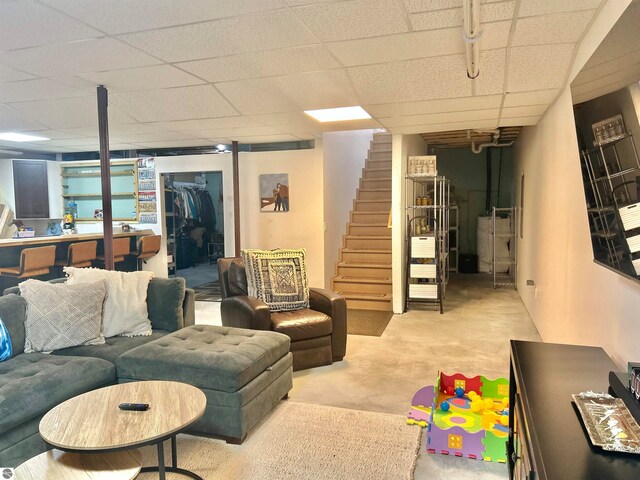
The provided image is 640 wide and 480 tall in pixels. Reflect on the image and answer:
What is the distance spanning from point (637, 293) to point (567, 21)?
1.45 m

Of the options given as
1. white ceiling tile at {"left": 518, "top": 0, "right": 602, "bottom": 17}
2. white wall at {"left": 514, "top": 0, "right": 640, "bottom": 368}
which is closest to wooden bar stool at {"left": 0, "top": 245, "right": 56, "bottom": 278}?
white ceiling tile at {"left": 518, "top": 0, "right": 602, "bottom": 17}

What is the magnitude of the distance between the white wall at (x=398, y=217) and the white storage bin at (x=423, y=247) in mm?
146

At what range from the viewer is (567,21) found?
89.7 inches

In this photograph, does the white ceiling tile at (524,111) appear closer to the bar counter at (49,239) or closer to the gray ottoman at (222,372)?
the gray ottoman at (222,372)

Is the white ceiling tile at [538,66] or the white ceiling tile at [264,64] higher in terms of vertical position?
the white ceiling tile at [264,64]

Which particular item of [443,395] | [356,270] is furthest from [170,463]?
[356,270]

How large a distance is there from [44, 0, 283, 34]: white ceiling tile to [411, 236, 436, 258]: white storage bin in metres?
3.70

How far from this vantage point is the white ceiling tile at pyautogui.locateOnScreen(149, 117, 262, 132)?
4.55 metres

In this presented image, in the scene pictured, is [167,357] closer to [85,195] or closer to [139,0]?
[139,0]

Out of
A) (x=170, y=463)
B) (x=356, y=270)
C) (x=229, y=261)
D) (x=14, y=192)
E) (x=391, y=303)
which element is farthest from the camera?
(x=14, y=192)

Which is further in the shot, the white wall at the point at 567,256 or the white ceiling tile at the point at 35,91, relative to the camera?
the white ceiling tile at the point at 35,91

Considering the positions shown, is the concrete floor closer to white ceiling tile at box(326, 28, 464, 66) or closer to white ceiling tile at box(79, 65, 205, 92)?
white ceiling tile at box(326, 28, 464, 66)

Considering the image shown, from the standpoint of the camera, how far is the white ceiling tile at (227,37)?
2.27 m

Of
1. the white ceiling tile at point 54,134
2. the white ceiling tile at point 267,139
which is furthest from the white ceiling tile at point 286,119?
the white ceiling tile at point 54,134
